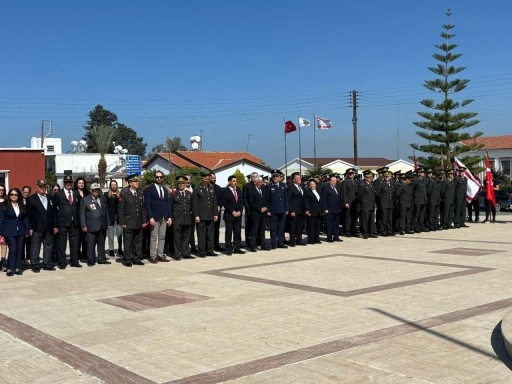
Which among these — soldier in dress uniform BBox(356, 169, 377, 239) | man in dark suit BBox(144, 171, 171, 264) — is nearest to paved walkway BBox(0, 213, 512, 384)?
man in dark suit BBox(144, 171, 171, 264)

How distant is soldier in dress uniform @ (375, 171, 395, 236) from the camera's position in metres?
17.0

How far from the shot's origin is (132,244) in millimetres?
12500

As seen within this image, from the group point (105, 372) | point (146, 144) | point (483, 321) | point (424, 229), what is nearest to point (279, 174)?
point (424, 229)

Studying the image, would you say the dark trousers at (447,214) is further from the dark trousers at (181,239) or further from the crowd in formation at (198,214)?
the dark trousers at (181,239)

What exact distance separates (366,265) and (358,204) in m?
5.41

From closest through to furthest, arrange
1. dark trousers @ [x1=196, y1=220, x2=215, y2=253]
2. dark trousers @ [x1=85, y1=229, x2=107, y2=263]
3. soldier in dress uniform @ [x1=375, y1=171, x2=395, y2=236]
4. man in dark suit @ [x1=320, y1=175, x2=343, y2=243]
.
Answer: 1. dark trousers @ [x1=85, y1=229, x2=107, y2=263]
2. dark trousers @ [x1=196, y1=220, x2=215, y2=253]
3. man in dark suit @ [x1=320, y1=175, x2=343, y2=243]
4. soldier in dress uniform @ [x1=375, y1=171, x2=395, y2=236]

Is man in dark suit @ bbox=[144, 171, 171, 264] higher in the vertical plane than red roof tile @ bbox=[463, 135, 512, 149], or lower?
lower

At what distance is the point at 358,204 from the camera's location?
16.8m

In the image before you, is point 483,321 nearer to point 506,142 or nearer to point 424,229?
point 424,229

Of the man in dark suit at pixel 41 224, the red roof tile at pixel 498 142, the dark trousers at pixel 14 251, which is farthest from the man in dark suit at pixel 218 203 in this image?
the red roof tile at pixel 498 142

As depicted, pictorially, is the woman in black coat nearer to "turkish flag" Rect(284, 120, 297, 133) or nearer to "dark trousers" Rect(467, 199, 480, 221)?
"dark trousers" Rect(467, 199, 480, 221)

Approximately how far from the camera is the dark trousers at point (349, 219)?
16984mm

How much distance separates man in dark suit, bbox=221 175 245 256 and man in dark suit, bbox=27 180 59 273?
3.68m

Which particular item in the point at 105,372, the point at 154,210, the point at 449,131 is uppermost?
the point at 449,131
